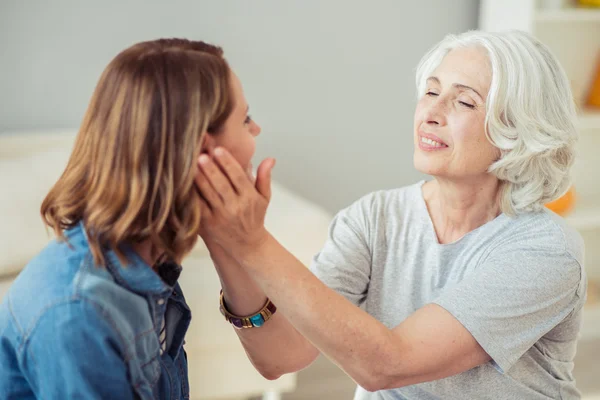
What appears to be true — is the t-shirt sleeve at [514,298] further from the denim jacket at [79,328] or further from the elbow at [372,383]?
the denim jacket at [79,328]

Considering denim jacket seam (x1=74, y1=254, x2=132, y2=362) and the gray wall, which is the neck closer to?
denim jacket seam (x1=74, y1=254, x2=132, y2=362)

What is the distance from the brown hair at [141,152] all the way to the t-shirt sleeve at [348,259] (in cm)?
47

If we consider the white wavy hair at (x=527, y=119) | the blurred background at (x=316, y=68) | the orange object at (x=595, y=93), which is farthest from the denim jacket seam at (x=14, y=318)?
the orange object at (x=595, y=93)

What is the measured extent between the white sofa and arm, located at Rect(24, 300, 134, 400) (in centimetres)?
113

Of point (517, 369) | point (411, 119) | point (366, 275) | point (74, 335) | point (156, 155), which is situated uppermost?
point (156, 155)

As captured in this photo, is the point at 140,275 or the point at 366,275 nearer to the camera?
the point at 140,275

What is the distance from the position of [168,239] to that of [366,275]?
1.81ft

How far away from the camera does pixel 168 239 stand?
1.01 meters

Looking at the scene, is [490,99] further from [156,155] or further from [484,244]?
[156,155]

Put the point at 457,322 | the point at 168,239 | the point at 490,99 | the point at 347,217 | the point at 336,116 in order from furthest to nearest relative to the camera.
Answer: the point at 336,116, the point at 347,217, the point at 490,99, the point at 457,322, the point at 168,239

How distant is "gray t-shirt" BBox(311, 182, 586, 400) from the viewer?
4.14 feet

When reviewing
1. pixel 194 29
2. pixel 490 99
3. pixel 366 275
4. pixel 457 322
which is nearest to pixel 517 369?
pixel 457 322

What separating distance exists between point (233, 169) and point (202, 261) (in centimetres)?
133

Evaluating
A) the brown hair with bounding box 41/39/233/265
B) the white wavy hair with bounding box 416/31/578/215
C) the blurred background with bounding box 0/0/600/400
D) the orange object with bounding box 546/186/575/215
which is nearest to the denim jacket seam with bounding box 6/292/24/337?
the brown hair with bounding box 41/39/233/265
